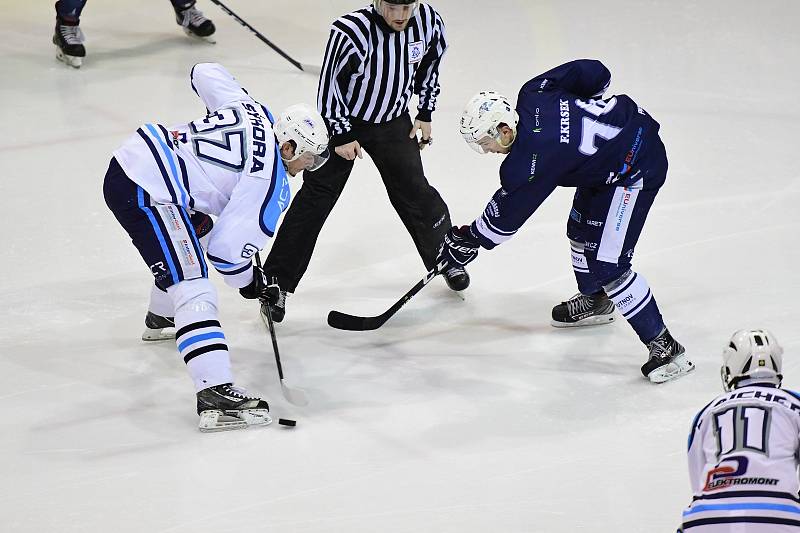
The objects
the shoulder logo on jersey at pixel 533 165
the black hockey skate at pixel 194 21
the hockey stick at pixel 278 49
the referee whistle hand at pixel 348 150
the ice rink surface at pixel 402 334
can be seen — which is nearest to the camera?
the ice rink surface at pixel 402 334

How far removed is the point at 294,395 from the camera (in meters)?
3.48

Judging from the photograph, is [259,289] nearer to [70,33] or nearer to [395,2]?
[395,2]

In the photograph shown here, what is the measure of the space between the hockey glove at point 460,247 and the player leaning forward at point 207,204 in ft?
1.77

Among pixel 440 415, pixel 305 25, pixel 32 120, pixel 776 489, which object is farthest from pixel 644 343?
pixel 305 25

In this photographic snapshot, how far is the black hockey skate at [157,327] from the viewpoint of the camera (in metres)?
3.79

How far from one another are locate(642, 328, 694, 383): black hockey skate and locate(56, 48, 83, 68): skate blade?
385 cm

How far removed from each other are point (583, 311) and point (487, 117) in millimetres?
883

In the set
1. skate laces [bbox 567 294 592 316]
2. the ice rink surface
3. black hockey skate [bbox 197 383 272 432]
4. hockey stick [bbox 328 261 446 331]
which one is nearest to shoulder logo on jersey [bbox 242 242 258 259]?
black hockey skate [bbox 197 383 272 432]

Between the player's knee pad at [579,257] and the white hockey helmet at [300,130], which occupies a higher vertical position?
the white hockey helmet at [300,130]

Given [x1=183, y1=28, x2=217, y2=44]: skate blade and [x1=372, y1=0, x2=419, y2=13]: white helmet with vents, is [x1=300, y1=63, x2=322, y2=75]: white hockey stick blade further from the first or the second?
[x1=372, y1=0, x2=419, y2=13]: white helmet with vents

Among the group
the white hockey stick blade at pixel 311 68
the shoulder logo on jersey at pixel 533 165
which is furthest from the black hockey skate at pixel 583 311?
the white hockey stick blade at pixel 311 68

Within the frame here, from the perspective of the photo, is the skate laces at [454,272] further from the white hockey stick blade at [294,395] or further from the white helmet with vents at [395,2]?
the white helmet with vents at [395,2]

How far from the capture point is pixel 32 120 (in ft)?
18.2

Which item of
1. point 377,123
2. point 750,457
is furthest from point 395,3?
point 750,457
